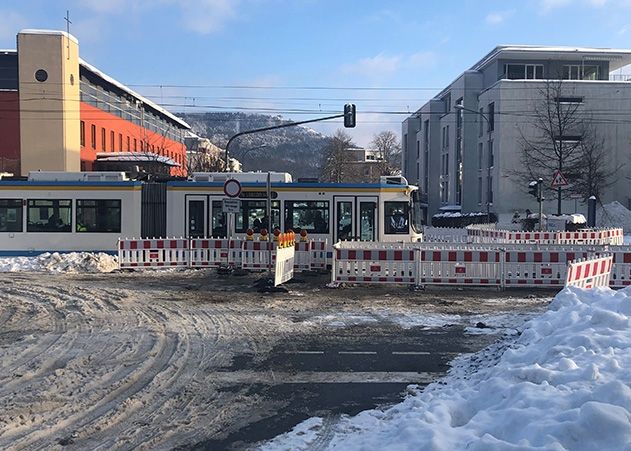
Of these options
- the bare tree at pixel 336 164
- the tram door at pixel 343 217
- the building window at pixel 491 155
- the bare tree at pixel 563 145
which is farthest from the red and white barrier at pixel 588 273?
the bare tree at pixel 336 164

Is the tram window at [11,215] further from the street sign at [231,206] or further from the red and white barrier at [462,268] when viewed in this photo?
the red and white barrier at [462,268]

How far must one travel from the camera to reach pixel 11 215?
23375mm

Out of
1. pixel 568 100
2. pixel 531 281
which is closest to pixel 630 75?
pixel 568 100

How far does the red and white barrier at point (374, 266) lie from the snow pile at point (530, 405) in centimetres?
848

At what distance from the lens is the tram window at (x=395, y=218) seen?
22.2 meters

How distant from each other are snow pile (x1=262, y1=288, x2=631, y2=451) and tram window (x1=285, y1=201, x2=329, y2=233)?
1425 cm

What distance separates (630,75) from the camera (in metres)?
65.4

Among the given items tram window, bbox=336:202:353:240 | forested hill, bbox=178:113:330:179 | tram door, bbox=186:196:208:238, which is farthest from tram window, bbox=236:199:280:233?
forested hill, bbox=178:113:330:179

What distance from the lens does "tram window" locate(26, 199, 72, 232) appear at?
2322 cm

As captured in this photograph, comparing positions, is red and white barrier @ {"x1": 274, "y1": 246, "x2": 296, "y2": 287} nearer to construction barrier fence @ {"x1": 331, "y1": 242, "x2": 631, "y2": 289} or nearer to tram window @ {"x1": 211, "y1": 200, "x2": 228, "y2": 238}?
construction barrier fence @ {"x1": 331, "y1": 242, "x2": 631, "y2": 289}

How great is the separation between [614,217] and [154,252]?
129ft

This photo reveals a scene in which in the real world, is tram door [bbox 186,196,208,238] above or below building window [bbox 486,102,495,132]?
below

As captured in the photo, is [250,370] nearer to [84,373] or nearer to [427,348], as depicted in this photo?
[84,373]

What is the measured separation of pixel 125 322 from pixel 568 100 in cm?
5179
